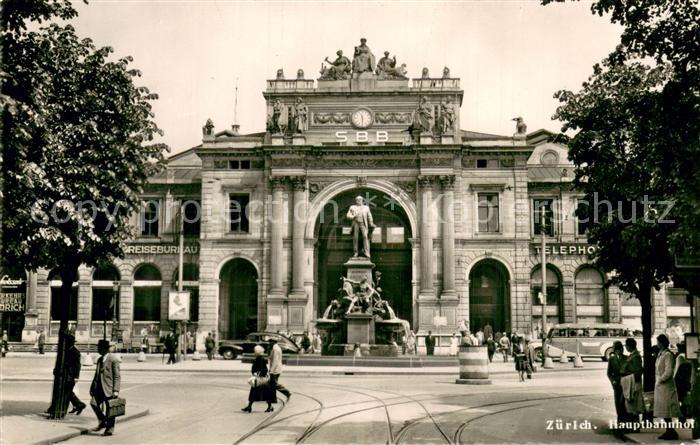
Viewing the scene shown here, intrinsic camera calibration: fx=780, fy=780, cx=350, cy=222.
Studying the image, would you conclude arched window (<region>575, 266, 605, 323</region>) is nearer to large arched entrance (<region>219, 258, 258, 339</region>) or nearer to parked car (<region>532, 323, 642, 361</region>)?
parked car (<region>532, 323, 642, 361</region>)

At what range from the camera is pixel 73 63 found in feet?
53.2

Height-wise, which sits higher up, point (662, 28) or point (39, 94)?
point (662, 28)

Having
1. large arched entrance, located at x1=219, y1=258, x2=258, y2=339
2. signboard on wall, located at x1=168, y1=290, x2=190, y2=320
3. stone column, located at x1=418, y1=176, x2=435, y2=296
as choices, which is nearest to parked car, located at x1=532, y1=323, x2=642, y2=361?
stone column, located at x1=418, y1=176, x2=435, y2=296

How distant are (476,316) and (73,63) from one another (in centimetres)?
4226

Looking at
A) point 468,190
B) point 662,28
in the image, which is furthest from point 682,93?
point 468,190

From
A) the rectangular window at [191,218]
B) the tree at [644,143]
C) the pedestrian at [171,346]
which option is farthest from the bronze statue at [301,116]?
the tree at [644,143]

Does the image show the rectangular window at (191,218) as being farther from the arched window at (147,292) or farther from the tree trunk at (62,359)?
the tree trunk at (62,359)

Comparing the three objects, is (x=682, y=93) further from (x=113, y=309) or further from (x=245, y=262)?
(x=113, y=309)

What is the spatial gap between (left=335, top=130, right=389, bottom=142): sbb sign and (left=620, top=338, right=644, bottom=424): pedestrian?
39178mm

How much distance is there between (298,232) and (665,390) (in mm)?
39756

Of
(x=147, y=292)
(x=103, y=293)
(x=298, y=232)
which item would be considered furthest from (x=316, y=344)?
(x=103, y=293)

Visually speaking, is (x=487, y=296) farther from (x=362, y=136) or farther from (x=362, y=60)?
(x=362, y=60)

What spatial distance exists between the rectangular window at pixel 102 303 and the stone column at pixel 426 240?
21756mm

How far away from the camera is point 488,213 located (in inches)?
2114
